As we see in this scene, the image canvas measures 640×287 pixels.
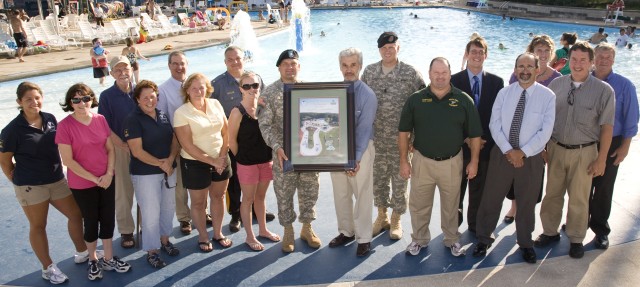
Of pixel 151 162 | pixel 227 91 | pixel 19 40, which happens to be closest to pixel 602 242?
pixel 227 91

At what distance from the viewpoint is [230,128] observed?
4.63 m

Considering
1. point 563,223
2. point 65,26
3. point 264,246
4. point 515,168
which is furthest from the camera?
point 65,26

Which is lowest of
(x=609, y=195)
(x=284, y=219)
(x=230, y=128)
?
(x=284, y=219)

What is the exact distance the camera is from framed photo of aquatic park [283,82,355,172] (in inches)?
175

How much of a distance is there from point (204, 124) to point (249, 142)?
1.52 ft

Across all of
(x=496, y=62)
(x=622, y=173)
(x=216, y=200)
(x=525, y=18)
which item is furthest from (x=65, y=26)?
(x=525, y=18)

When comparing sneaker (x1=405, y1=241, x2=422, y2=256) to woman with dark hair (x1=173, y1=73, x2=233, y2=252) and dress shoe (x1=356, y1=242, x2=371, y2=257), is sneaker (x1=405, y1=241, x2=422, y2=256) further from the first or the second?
woman with dark hair (x1=173, y1=73, x2=233, y2=252)

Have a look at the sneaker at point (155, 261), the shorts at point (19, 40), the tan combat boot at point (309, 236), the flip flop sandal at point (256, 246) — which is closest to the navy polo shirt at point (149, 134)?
the sneaker at point (155, 261)

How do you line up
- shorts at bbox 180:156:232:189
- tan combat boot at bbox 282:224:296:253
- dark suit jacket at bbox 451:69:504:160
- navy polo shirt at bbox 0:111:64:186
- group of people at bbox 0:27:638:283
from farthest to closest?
1. tan combat boot at bbox 282:224:296:253
2. dark suit jacket at bbox 451:69:504:160
3. shorts at bbox 180:156:232:189
4. group of people at bbox 0:27:638:283
5. navy polo shirt at bbox 0:111:64:186

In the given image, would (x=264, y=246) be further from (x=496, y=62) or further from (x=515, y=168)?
(x=496, y=62)

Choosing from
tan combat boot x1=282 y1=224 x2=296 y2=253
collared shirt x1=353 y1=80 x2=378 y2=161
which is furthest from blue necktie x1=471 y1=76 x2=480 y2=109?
tan combat boot x1=282 y1=224 x2=296 y2=253

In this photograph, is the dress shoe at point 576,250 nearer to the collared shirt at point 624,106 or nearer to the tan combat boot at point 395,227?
the collared shirt at point 624,106

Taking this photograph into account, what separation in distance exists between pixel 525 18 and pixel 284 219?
33.3 meters

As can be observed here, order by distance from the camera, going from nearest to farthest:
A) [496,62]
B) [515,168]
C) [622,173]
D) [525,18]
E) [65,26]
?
[515,168]
[622,173]
[496,62]
[65,26]
[525,18]
